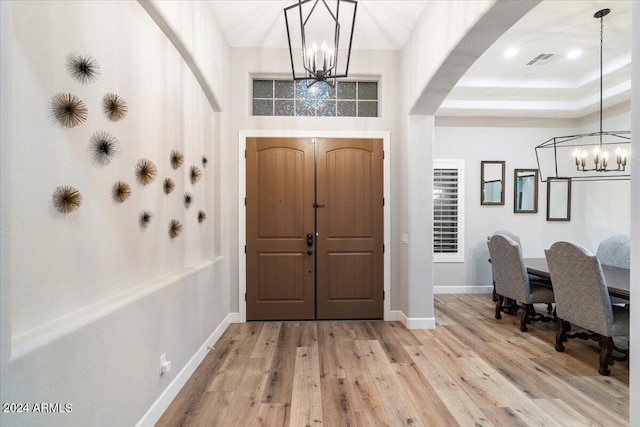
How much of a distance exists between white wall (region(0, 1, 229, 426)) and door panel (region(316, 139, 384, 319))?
1738mm

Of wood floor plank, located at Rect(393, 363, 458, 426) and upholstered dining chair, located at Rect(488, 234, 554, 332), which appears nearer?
wood floor plank, located at Rect(393, 363, 458, 426)

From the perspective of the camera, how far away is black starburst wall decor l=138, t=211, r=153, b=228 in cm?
205

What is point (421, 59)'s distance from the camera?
3279mm

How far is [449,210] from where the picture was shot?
17.7 feet

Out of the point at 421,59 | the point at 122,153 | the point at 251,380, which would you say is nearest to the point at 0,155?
the point at 122,153

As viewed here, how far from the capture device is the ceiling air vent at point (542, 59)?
4020 mm

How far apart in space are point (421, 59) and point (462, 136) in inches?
103

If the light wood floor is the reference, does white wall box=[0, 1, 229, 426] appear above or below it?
above

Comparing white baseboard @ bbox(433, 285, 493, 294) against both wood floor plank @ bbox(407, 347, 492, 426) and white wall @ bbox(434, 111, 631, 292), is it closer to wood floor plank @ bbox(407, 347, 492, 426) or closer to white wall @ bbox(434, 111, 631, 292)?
white wall @ bbox(434, 111, 631, 292)

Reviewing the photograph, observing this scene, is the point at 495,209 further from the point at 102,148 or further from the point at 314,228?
the point at 102,148

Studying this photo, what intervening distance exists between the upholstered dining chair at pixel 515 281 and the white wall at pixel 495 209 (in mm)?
1365

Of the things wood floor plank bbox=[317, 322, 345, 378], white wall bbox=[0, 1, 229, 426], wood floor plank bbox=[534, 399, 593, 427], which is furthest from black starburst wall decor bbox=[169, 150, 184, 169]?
wood floor plank bbox=[534, 399, 593, 427]

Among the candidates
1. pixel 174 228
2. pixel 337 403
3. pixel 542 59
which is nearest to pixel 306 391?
pixel 337 403

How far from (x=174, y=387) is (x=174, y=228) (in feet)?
3.79
